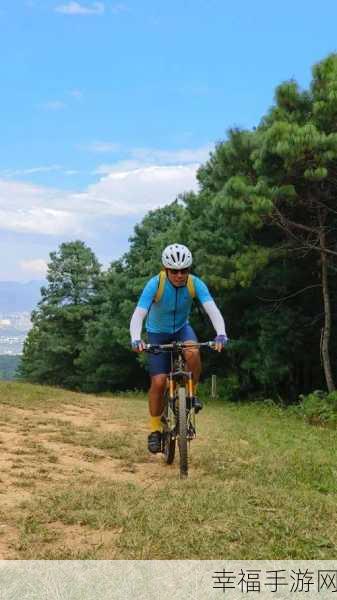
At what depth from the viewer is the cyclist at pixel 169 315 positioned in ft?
22.6

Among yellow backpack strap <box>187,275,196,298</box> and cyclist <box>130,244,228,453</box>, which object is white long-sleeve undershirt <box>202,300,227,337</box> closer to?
cyclist <box>130,244,228,453</box>

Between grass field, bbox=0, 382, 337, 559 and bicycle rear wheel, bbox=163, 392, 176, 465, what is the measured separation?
0.13 metres

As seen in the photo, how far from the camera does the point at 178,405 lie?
22.2 ft

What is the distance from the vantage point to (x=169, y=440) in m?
7.18

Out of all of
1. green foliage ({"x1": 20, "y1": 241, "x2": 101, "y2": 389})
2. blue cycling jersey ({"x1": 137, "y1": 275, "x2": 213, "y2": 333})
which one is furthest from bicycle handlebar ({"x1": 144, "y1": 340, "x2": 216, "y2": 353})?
green foliage ({"x1": 20, "y1": 241, "x2": 101, "y2": 389})

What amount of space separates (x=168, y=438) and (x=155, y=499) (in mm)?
1893

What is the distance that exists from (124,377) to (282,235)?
21115 millimetres

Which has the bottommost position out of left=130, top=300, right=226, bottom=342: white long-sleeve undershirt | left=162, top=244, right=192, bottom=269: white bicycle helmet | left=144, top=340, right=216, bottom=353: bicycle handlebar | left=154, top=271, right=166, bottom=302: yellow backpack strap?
left=144, top=340, right=216, bottom=353: bicycle handlebar

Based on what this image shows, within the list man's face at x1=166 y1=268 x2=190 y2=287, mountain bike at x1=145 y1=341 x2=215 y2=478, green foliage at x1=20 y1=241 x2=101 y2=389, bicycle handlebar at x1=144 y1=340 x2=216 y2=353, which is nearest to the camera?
mountain bike at x1=145 y1=341 x2=215 y2=478

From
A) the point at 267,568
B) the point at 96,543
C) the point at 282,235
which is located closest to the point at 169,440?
the point at 96,543

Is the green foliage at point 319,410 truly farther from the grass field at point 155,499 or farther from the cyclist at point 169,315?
the cyclist at point 169,315

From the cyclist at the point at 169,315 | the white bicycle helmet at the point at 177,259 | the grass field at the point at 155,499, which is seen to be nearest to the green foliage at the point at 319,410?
the grass field at the point at 155,499

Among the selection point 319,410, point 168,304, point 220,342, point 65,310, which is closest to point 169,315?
point 168,304

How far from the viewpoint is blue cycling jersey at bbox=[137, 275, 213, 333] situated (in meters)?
7.00
